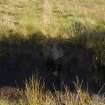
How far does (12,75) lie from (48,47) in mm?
1798

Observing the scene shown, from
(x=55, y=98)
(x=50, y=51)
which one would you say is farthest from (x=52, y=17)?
(x=55, y=98)

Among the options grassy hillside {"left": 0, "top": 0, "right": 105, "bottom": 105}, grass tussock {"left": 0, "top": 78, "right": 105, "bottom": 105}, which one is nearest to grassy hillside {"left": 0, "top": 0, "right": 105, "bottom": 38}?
grassy hillside {"left": 0, "top": 0, "right": 105, "bottom": 105}

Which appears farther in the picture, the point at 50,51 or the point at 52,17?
the point at 52,17

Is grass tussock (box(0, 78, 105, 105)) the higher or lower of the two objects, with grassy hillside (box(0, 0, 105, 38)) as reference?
lower

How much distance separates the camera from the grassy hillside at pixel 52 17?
11.5m

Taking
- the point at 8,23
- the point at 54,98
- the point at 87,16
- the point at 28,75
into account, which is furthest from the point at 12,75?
the point at 87,16

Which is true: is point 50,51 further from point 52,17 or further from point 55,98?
point 52,17

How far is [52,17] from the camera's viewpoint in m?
13.2

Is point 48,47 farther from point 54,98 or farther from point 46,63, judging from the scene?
point 54,98

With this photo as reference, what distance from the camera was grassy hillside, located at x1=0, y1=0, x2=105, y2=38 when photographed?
1146cm

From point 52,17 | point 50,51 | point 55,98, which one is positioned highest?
point 52,17

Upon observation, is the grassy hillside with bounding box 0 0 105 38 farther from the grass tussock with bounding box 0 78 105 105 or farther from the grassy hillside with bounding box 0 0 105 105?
the grass tussock with bounding box 0 78 105 105

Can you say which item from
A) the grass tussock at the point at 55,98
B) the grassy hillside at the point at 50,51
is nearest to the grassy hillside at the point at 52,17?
the grassy hillside at the point at 50,51

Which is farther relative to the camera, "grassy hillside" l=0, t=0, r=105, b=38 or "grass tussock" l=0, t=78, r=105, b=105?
"grassy hillside" l=0, t=0, r=105, b=38
